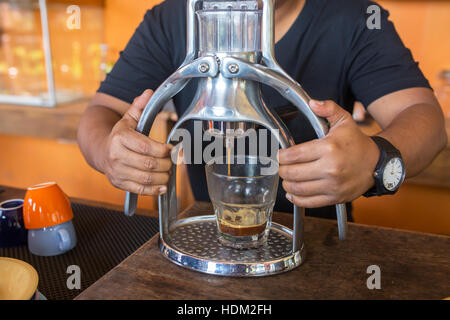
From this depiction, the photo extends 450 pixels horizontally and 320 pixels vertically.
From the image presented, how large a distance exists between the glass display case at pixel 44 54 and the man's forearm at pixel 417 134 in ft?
6.18

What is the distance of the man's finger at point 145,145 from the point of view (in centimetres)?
66

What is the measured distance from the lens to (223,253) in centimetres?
65

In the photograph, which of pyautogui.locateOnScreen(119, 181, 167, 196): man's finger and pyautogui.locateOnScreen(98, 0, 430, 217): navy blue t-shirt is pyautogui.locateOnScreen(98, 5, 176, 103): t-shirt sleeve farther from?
pyautogui.locateOnScreen(119, 181, 167, 196): man's finger

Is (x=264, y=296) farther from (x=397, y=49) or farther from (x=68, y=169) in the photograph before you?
(x=68, y=169)

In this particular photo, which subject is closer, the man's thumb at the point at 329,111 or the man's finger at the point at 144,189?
the man's thumb at the point at 329,111

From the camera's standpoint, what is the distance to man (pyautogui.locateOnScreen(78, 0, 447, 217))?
0.60 metres

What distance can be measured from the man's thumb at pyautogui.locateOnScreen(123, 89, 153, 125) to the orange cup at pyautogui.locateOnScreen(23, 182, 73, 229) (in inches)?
8.1

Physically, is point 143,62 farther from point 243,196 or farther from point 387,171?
point 387,171

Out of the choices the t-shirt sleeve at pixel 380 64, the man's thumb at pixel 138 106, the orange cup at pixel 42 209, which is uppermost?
the t-shirt sleeve at pixel 380 64

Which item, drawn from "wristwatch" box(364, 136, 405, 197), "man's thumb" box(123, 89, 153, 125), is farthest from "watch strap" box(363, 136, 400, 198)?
"man's thumb" box(123, 89, 153, 125)

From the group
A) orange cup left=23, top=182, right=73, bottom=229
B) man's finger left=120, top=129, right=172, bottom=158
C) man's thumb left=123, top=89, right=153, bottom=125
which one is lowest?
orange cup left=23, top=182, right=73, bottom=229

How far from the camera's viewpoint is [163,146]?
66 cm

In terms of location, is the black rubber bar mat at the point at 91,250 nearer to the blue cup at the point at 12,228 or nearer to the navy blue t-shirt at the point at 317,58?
the blue cup at the point at 12,228

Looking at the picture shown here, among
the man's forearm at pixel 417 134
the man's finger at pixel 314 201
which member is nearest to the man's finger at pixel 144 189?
the man's finger at pixel 314 201
